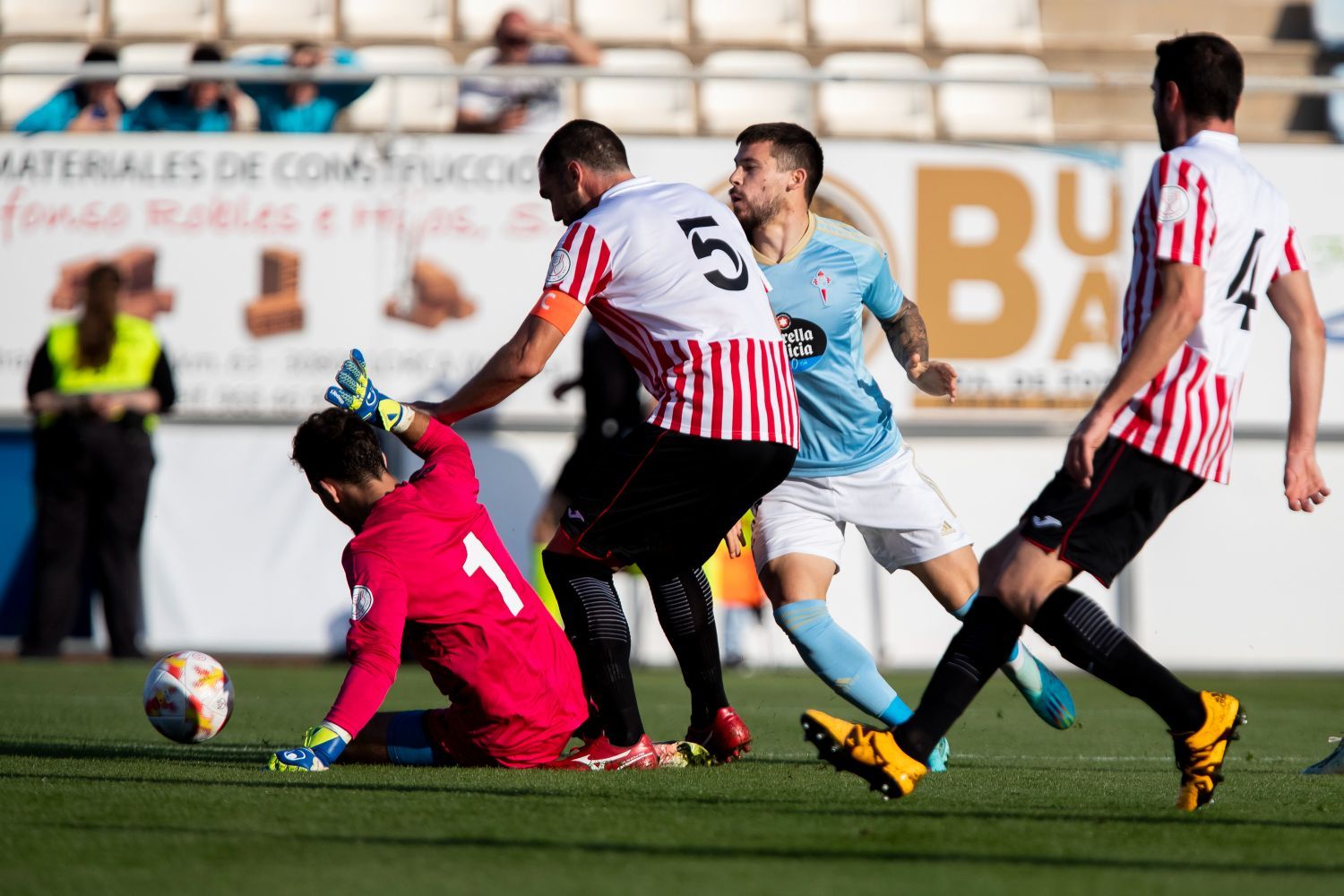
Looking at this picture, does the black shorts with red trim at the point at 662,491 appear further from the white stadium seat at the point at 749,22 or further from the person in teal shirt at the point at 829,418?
the white stadium seat at the point at 749,22

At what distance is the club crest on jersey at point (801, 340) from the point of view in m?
5.67

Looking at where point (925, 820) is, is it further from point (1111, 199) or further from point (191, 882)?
point (1111, 199)

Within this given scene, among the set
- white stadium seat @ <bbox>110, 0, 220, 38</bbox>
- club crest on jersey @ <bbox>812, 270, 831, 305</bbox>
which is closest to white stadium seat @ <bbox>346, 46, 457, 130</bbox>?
white stadium seat @ <bbox>110, 0, 220, 38</bbox>

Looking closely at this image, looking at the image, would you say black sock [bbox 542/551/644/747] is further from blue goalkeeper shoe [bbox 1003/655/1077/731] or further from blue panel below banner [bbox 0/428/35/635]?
blue panel below banner [bbox 0/428/35/635]

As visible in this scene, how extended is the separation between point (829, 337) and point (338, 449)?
1.77m

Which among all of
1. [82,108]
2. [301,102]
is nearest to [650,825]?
[301,102]

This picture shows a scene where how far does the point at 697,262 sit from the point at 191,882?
97.1 inches

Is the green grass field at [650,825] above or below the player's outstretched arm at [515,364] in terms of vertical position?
below

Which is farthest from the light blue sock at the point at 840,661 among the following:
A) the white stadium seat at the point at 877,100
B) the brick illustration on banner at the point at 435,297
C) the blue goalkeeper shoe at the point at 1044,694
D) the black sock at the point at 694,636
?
the white stadium seat at the point at 877,100

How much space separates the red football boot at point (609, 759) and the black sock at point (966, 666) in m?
1.20

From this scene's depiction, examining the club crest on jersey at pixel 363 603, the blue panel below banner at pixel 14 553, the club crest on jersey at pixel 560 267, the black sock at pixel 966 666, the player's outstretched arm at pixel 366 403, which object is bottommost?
the blue panel below banner at pixel 14 553

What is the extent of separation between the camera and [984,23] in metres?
13.8

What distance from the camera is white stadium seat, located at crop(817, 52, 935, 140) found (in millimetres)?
13070

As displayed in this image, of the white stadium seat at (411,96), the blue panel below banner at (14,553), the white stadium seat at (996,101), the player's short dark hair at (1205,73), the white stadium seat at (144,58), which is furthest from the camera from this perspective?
the white stadium seat at (996,101)
